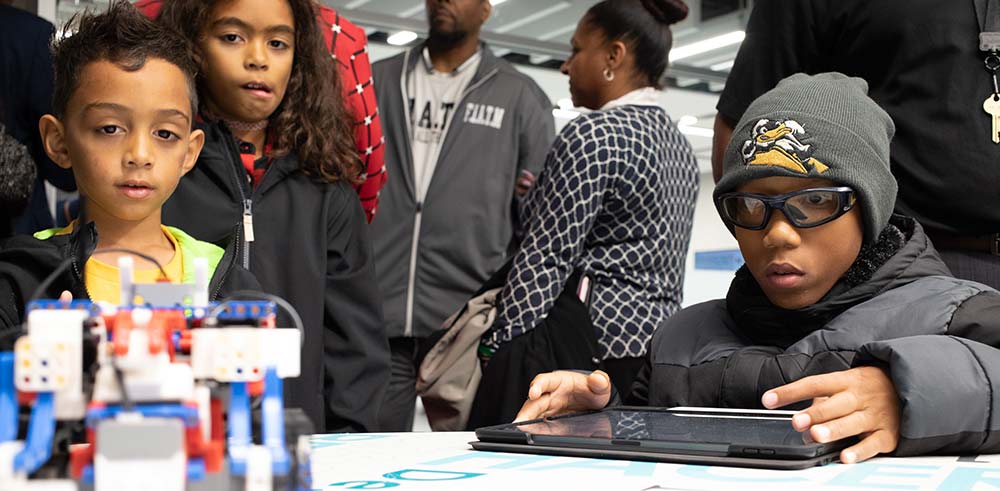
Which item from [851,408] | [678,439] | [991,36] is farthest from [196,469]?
[991,36]

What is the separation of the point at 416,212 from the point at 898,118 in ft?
5.27

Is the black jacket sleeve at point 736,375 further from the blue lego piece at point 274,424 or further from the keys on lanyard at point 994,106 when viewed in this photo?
the blue lego piece at point 274,424

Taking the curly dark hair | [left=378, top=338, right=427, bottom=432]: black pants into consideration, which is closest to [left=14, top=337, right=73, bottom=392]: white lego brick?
the curly dark hair

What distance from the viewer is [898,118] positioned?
165 centimetres

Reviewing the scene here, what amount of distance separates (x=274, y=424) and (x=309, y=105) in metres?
1.30

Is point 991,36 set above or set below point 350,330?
above

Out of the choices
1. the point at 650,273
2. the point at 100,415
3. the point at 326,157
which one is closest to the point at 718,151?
the point at 650,273

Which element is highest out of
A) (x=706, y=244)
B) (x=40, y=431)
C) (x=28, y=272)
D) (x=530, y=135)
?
(x=530, y=135)

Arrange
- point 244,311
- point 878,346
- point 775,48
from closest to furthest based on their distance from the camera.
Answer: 1. point 244,311
2. point 878,346
3. point 775,48

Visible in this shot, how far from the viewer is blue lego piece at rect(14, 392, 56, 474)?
0.58m

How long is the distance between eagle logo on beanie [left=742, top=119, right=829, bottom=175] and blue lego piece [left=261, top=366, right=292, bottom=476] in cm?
91

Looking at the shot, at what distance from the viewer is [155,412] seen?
59 cm

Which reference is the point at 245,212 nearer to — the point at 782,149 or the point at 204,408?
the point at 782,149

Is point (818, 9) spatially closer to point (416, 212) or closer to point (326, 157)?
point (326, 157)
